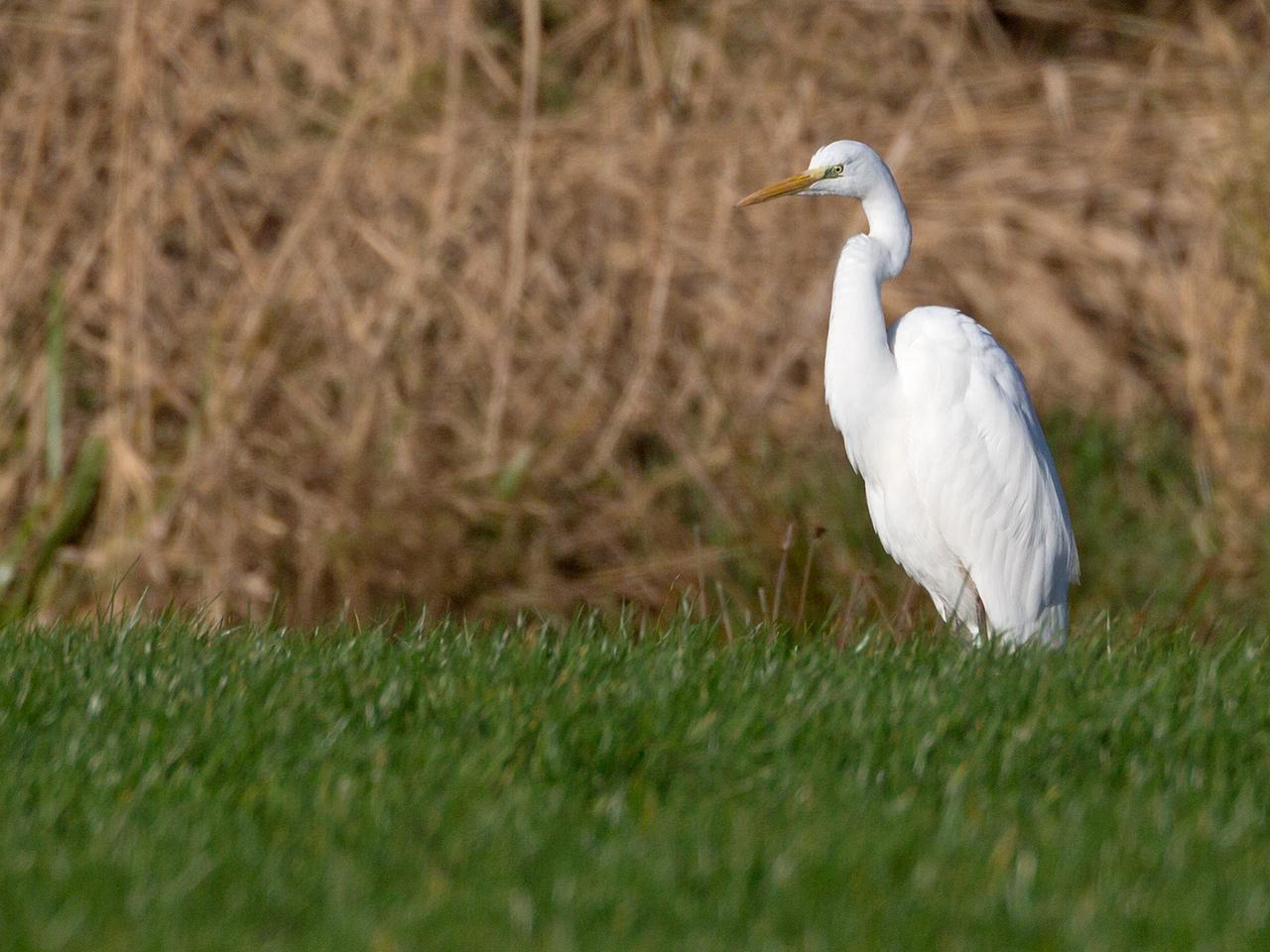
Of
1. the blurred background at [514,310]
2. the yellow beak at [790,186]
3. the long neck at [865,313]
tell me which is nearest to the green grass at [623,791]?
the long neck at [865,313]

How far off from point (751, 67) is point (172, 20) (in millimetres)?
2914

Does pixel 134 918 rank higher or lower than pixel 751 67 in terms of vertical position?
lower

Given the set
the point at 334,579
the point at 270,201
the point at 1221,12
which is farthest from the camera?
the point at 1221,12

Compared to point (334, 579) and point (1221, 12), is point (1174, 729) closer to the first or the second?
point (334, 579)

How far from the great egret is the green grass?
855 mm

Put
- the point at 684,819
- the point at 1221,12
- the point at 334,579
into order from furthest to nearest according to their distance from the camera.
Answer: the point at 1221,12, the point at 334,579, the point at 684,819

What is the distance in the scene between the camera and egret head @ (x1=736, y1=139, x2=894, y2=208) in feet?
16.5

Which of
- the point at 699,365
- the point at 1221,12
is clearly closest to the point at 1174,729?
the point at 699,365

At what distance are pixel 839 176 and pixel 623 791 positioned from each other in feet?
7.69

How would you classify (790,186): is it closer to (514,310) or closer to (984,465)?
(984,465)

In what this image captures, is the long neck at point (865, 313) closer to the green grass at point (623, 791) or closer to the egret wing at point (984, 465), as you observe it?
the egret wing at point (984, 465)

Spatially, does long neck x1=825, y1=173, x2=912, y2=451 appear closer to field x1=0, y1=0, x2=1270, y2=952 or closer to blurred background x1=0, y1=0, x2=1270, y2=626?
field x1=0, y1=0, x2=1270, y2=952

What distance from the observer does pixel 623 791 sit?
10.8 ft

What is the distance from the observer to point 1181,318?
8.71 m
